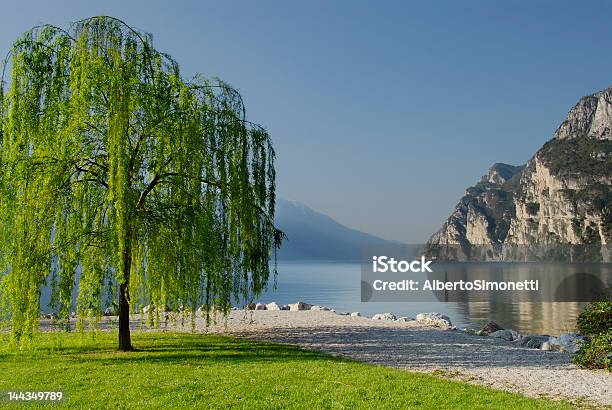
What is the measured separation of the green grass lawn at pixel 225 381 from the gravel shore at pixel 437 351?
1163 millimetres

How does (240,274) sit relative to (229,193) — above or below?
below

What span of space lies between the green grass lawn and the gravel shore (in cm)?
116

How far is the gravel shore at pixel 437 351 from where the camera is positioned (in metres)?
11.8

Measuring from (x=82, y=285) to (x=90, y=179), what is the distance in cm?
271

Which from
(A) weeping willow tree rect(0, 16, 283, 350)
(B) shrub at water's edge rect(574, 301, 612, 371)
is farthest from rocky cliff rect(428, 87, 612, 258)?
(A) weeping willow tree rect(0, 16, 283, 350)

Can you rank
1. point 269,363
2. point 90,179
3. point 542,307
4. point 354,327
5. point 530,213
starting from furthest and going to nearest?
point 530,213 < point 542,307 < point 354,327 < point 90,179 < point 269,363

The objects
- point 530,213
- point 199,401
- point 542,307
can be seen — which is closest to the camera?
point 199,401

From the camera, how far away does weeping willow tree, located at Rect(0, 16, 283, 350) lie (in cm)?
1342

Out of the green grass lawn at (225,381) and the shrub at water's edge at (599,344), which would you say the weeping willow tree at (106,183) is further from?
the shrub at water's edge at (599,344)

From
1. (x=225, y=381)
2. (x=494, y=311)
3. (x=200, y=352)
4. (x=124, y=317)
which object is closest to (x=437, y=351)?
(x=200, y=352)

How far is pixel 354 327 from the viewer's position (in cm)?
2116

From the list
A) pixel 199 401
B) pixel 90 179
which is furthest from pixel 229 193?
pixel 199 401

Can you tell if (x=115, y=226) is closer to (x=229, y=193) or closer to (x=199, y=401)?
(x=229, y=193)

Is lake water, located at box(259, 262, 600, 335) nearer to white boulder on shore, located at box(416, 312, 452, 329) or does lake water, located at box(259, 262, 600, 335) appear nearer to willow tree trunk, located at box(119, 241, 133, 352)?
white boulder on shore, located at box(416, 312, 452, 329)
